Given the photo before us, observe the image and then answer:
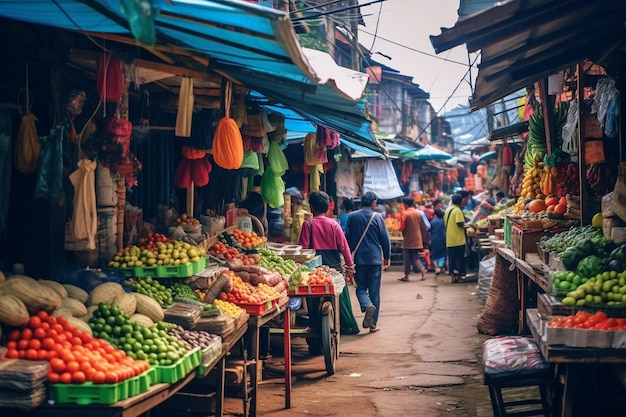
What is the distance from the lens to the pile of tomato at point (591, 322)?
5957 millimetres

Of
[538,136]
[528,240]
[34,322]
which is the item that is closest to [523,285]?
[528,240]

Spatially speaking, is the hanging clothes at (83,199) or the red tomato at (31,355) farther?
the hanging clothes at (83,199)

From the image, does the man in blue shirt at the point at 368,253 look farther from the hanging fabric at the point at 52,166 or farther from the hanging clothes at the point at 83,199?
the hanging fabric at the point at 52,166

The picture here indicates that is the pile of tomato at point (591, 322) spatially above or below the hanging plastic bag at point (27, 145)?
below

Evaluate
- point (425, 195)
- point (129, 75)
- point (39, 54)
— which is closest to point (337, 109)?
point (129, 75)

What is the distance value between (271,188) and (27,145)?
641 cm

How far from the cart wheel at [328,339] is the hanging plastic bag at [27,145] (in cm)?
434

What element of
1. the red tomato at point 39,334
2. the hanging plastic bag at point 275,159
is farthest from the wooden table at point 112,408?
the hanging plastic bag at point 275,159

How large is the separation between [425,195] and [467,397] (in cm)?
2625

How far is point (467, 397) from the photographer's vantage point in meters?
8.82

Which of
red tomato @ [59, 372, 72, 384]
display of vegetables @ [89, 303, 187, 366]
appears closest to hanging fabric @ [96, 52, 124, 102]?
display of vegetables @ [89, 303, 187, 366]

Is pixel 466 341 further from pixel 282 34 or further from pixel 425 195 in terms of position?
pixel 425 195

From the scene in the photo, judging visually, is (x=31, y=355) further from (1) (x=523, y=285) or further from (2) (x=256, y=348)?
(1) (x=523, y=285)

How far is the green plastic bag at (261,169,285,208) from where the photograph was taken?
42.0 ft
